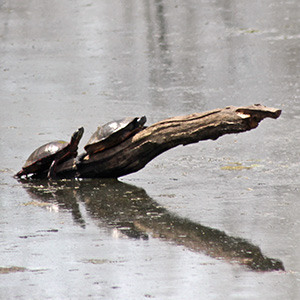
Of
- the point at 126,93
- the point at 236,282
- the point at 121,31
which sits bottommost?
the point at 236,282

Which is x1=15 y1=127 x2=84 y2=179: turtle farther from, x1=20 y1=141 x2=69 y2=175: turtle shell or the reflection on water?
the reflection on water

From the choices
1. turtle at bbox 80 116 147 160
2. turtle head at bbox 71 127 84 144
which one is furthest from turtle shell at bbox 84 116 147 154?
turtle head at bbox 71 127 84 144

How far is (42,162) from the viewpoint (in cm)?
825

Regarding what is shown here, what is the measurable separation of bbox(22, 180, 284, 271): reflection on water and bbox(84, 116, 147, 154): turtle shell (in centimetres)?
35

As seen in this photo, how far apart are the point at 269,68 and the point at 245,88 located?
1.29 metres

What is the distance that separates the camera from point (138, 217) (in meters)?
6.63

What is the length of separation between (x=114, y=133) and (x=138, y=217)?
1536 mm

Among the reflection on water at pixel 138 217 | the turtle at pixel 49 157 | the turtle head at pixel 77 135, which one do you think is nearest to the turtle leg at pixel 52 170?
the turtle at pixel 49 157

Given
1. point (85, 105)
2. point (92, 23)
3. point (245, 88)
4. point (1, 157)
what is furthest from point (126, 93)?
point (92, 23)

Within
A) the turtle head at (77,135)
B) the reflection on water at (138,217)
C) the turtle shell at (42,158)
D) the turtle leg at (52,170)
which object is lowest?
the reflection on water at (138,217)

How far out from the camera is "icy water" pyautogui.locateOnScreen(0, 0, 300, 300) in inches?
205

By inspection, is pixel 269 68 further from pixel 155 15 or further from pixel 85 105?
pixel 155 15

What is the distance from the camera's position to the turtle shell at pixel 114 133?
800 centimetres

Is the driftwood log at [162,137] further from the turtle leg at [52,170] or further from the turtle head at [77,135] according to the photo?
the turtle head at [77,135]
